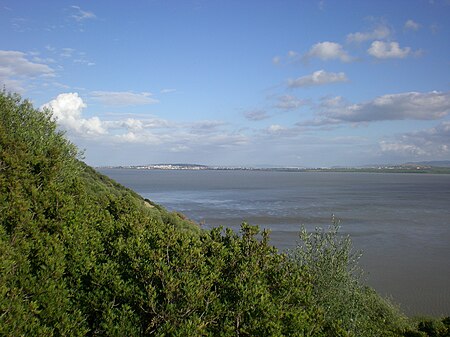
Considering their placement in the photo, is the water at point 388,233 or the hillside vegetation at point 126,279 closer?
the hillside vegetation at point 126,279

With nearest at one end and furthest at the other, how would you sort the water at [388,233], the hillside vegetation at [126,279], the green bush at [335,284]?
the hillside vegetation at [126,279] → the green bush at [335,284] → the water at [388,233]

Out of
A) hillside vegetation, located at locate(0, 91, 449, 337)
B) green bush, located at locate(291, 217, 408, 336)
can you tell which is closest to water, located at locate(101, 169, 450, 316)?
green bush, located at locate(291, 217, 408, 336)

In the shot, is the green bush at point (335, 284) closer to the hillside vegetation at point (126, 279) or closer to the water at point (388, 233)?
the hillside vegetation at point (126, 279)

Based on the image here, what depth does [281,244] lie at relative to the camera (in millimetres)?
52781

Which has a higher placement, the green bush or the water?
the green bush

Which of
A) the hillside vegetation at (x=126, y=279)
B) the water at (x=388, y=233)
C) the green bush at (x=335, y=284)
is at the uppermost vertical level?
the hillside vegetation at (x=126, y=279)

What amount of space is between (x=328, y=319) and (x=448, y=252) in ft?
137

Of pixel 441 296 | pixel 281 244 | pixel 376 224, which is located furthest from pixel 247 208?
pixel 441 296

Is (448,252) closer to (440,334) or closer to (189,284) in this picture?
(440,334)

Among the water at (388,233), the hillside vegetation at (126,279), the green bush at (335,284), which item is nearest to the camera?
the hillside vegetation at (126,279)

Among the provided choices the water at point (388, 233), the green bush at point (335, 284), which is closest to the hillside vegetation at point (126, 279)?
the green bush at point (335, 284)

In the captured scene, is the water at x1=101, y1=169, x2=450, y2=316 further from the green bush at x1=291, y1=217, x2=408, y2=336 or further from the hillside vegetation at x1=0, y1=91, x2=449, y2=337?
the hillside vegetation at x1=0, y1=91, x2=449, y2=337

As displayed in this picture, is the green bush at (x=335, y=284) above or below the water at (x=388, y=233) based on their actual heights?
above

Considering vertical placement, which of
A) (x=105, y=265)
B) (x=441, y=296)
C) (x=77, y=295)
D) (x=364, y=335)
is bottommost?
→ (x=441, y=296)
